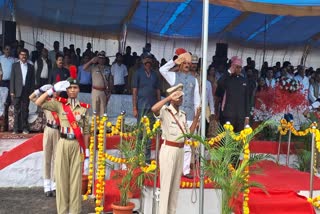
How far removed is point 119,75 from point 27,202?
4224mm

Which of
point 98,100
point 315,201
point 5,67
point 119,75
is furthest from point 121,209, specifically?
point 119,75

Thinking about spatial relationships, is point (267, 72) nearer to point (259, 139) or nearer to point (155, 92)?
point (259, 139)

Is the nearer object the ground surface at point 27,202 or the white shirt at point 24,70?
the ground surface at point 27,202

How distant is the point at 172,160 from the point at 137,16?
25.8 feet

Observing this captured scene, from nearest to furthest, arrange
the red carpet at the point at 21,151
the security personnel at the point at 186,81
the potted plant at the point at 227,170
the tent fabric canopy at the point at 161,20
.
→ the potted plant at the point at 227,170
the security personnel at the point at 186,81
the red carpet at the point at 21,151
the tent fabric canopy at the point at 161,20

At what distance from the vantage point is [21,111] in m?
7.84

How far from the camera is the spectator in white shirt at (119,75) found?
9727mm

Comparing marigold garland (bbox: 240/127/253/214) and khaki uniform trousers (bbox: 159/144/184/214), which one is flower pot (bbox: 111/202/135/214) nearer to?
khaki uniform trousers (bbox: 159/144/184/214)

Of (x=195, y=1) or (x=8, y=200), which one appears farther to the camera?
(x=195, y=1)

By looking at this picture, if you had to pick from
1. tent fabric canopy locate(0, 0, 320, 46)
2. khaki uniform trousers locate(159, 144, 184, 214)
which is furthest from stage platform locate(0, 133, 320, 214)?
tent fabric canopy locate(0, 0, 320, 46)

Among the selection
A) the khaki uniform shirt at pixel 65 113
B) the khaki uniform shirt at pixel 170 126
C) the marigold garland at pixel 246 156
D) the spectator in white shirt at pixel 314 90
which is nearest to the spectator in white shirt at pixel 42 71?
the khaki uniform shirt at pixel 65 113

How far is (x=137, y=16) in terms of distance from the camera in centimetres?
1184

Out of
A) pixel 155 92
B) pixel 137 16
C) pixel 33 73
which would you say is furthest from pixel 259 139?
pixel 137 16

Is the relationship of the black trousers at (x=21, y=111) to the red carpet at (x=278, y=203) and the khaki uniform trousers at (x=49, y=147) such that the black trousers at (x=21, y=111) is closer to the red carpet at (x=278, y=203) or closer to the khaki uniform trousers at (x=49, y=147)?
the khaki uniform trousers at (x=49, y=147)
